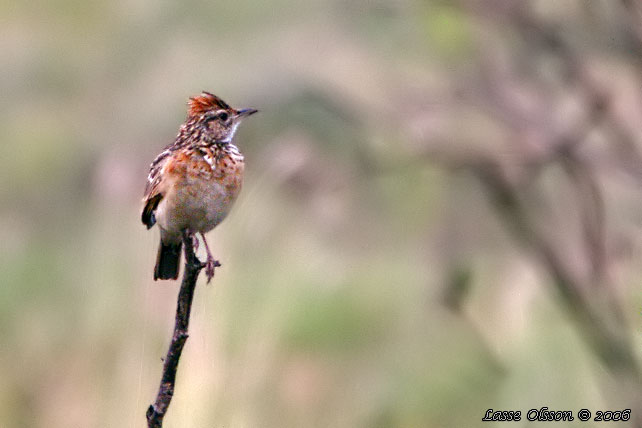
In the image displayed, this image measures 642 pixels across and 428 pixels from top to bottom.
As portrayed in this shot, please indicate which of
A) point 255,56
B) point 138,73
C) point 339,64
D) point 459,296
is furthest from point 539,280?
point 138,73

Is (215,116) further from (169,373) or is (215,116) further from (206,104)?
(169,373)

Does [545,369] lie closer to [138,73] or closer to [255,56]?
[255,56]

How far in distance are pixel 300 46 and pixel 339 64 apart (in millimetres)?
413

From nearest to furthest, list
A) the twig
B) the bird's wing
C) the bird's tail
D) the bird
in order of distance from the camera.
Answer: the twig
the bird
the bird's wing
the bird's tail

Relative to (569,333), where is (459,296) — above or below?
above

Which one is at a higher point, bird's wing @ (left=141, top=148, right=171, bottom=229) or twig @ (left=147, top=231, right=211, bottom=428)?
bird's wing @ (left=141, top=148, right=171, bottom=229)

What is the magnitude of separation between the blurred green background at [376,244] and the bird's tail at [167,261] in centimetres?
16

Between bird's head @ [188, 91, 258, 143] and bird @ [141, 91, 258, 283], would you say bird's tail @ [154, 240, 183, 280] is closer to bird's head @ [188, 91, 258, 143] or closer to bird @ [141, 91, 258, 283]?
bird @ [141, 91, 258, 283]

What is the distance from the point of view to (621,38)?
3811mm

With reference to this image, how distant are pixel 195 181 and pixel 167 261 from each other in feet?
1.25

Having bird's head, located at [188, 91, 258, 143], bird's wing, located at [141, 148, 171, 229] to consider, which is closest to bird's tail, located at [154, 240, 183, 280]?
bird's wing, located at [141, 148, 171, 229]

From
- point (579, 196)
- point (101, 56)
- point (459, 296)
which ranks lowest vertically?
point (459, 296)

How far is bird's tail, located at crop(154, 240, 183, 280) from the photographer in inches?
166

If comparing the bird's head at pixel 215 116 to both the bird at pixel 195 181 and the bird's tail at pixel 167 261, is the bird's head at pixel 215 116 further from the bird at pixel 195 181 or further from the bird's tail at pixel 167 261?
the bird's tail at pixel 167 261
